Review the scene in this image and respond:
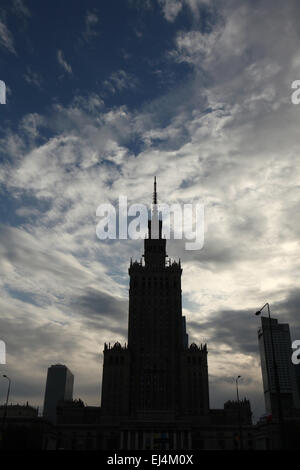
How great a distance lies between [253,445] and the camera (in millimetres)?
129000

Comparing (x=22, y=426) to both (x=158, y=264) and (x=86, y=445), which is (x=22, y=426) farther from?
(x=158, y=264)

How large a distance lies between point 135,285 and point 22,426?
67505 millimetres

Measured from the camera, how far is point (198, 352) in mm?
149500

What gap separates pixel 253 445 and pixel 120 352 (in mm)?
56609

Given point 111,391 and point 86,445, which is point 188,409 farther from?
point 86,445
